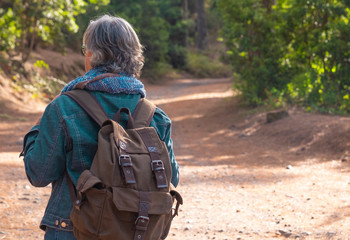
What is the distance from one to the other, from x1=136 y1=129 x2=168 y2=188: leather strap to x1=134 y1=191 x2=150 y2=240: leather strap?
8 cm

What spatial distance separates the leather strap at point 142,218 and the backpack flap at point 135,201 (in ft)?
0.06

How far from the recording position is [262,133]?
39.2 feet

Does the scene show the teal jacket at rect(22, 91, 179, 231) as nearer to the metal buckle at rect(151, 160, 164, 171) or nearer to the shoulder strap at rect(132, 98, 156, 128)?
the shoulder strap at rect(132, 98, 156, 128)

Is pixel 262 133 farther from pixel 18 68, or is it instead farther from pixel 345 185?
pixel 18 68

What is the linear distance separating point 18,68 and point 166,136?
596 inches

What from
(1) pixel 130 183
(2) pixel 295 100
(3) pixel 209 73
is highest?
(1) pixel 130 183

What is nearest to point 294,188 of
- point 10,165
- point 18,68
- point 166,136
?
point 10,165

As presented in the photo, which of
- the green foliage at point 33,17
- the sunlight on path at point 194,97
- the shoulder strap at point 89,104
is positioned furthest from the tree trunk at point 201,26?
the shoulder strap at point 89,104

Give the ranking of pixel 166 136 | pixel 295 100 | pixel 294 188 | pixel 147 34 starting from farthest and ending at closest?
pixel 147 34, pixel 295 100, pixel 294 188, pixel 166 136

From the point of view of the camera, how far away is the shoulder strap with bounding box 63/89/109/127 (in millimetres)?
2277

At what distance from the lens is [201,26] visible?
132 feet

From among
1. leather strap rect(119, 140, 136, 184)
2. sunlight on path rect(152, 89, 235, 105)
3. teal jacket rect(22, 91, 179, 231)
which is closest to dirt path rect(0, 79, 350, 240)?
teal jacket rect(22, 91, 179, 231)

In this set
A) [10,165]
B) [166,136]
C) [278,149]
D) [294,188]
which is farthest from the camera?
[278,149]

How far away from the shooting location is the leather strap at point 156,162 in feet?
7.26
